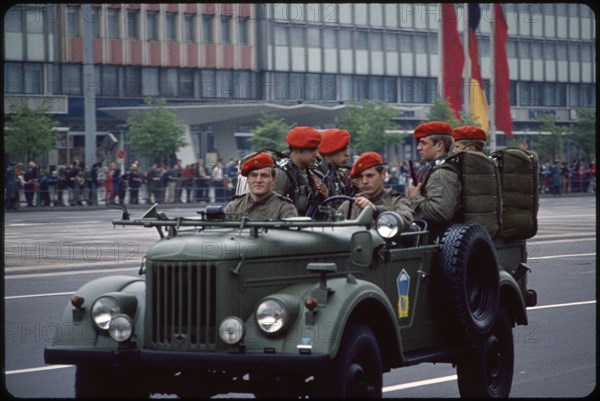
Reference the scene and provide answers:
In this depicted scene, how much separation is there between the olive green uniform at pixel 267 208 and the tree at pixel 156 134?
160ft

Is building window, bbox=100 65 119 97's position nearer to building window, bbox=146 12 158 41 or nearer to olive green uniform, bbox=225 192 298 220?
building window, bbox=146 12 158 41

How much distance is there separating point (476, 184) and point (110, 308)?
10.1 feet

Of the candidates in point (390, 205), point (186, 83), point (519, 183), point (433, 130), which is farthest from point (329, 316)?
point (186, 83)

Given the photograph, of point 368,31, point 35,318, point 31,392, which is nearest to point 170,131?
point 368,31

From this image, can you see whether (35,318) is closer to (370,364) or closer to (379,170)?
(379,170)

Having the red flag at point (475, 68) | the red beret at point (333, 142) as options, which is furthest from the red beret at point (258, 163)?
the red flag at point (475, 68)

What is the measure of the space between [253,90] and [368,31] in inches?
376

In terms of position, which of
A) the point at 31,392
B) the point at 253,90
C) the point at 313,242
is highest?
the point at 253,90

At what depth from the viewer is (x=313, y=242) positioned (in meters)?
7.98

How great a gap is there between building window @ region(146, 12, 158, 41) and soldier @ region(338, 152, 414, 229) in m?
58.5

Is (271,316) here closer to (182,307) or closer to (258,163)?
(182,307)

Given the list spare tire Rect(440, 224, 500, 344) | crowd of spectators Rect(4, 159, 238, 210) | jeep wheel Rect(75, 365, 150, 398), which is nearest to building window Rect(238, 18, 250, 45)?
crowd of spectators Rect(4, 159, 238, 210)

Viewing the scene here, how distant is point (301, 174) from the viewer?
10023mm

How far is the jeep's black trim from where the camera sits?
728 cm
